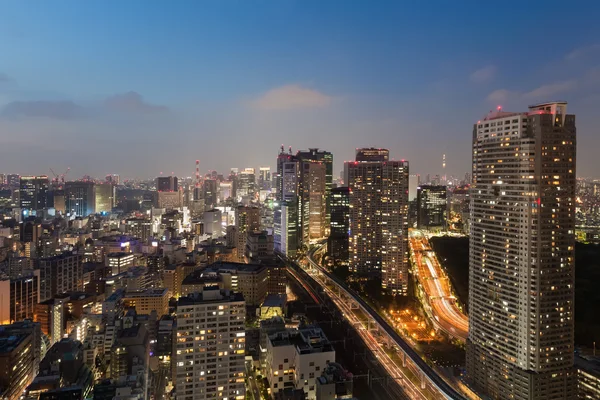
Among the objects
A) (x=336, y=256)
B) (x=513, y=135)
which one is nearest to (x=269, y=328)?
(x=513, y=135)

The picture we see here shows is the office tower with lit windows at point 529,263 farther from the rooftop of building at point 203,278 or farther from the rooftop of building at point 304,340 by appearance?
the rooftop of building at point 203,278

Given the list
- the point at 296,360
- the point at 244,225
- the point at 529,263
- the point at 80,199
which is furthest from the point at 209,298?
the point at 80,199

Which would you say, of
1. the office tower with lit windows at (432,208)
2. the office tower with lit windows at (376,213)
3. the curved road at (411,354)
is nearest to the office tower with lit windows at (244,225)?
the office tower with lit windows at (376,213)

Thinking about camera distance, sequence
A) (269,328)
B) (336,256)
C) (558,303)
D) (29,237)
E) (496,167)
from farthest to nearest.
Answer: (29,237) → (336,256) → (269,328) → (496,167) → (558,303)

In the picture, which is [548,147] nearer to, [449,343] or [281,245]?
[449,343]

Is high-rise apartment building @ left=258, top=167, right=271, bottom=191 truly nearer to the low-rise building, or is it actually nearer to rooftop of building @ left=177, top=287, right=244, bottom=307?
the low-rise building

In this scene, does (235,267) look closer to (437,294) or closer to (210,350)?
(437,294)
